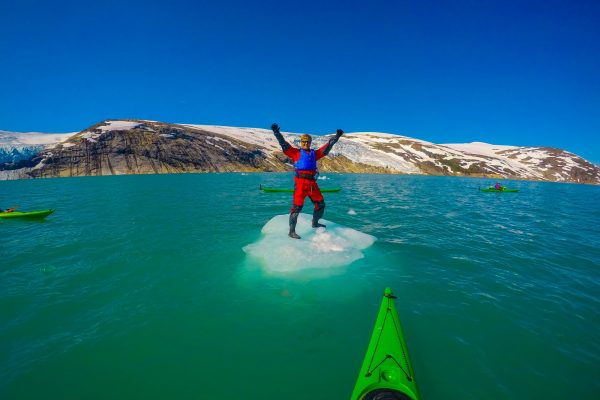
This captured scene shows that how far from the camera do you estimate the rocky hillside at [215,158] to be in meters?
69.7

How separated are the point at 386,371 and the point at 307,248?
527 cm

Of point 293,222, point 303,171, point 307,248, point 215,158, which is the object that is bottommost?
point 307,248

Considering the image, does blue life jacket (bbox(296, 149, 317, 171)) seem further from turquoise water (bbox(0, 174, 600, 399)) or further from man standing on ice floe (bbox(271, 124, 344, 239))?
turquoise water (bbox(0, 174, 600, 399))

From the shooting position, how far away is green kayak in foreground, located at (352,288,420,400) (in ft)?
11.2

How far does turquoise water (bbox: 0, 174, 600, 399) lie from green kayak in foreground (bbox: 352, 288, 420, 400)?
23.6 inches

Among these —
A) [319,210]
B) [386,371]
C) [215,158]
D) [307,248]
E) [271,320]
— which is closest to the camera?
[386,371]

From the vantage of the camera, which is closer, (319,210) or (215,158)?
(319,210)

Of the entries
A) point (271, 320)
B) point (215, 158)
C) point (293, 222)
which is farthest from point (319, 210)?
point (215, 158)

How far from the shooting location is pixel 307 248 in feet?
29.0

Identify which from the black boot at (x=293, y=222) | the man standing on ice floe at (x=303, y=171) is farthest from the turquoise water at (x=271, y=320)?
the man standing on ice floe at (x=303, y=171)

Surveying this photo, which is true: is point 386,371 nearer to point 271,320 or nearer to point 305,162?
point 271,320

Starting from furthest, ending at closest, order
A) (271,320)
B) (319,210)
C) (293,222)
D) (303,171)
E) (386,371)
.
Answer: (319,210) < (293,222) < (303,171) < (271,320) < (386,371)

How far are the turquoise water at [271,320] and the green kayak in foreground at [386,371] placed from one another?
60 centimetres

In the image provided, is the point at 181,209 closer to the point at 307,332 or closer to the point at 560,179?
the point at 307,332
